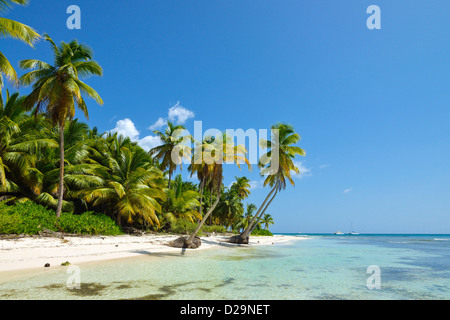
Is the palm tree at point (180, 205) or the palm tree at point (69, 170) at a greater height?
the palm tree at point (69, 170)

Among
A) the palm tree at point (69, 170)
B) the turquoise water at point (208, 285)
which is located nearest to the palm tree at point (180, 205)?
the palm tree at point (69, 170)

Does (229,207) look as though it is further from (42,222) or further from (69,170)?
(42,222)

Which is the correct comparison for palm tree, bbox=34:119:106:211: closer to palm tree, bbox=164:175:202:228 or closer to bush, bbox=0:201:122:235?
bush, bbox=0:201:122:235

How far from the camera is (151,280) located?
25.8ft

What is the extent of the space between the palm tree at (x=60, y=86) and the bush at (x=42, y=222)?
76 cm

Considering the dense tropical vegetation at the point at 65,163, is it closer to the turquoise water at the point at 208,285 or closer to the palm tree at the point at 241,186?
the turquoise water at the point at 208,285

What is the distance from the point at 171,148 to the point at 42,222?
15.9 m

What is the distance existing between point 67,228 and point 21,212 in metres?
2.49

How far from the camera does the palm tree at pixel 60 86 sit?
1544cm

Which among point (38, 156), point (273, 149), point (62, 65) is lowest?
point (38, 156)
